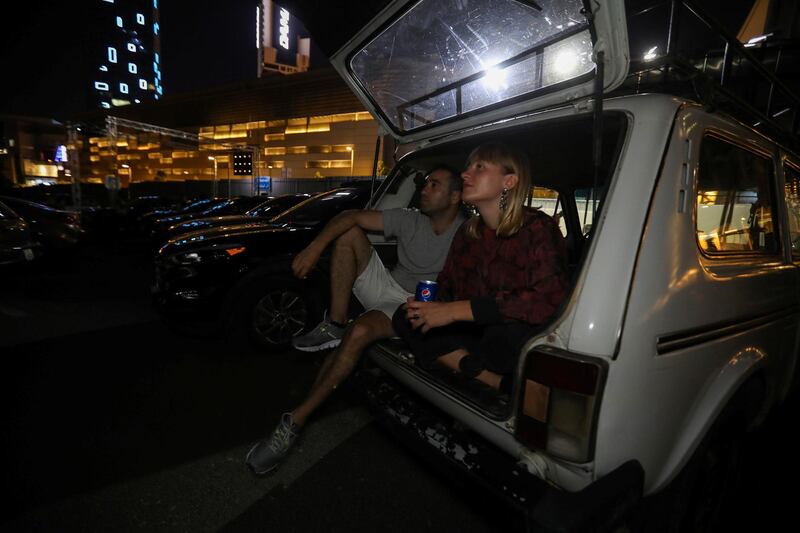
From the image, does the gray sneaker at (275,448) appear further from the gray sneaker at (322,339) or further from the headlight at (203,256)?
the headlight at (203,256)

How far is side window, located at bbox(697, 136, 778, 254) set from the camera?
5.15ft

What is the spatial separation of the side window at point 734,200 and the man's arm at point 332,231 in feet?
5.82

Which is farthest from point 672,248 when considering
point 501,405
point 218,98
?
point 218,98

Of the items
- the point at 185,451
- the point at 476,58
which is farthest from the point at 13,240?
the point at 476,58

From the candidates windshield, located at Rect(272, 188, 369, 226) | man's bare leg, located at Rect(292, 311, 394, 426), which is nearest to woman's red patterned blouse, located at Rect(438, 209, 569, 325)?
man's bare leg, located at Rect(292, 311, 394, 426)

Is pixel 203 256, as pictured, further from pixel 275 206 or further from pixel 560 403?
pixel 275 206

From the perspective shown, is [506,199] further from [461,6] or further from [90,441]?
[90,441]

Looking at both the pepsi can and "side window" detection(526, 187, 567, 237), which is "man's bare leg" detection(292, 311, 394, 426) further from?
"side window" detection(526, 187, 567, 237)

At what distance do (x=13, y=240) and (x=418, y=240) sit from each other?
7537 mm

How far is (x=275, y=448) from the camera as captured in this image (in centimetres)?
215

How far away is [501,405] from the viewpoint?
5.06 feet

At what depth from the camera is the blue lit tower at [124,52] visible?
290 feet

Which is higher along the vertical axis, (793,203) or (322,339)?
(793,203)

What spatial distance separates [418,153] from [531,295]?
1504 millimetres
